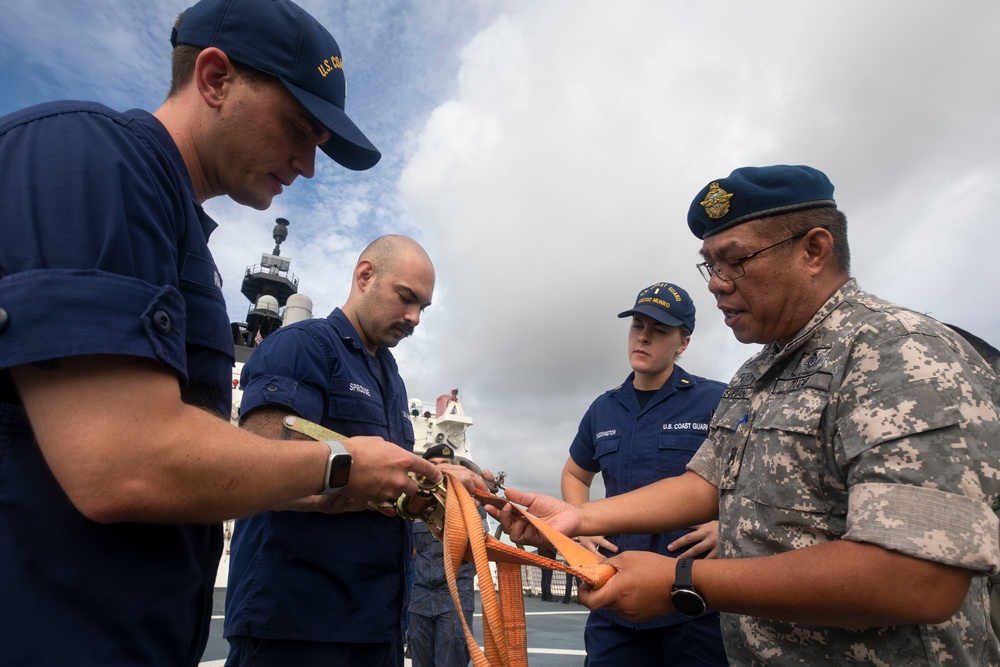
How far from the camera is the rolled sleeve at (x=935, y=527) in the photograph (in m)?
1.42

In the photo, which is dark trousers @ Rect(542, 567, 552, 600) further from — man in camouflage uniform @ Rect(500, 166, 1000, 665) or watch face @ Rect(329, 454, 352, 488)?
watch face @ Rect(329, 454, 352, 488)

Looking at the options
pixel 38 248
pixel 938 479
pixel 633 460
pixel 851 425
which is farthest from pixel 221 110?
pixel 633 460

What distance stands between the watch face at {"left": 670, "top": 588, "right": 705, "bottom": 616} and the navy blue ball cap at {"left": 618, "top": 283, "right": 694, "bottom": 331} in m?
2.53

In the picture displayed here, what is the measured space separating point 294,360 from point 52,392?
1511 millimetres

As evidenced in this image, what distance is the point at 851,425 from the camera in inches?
66.7

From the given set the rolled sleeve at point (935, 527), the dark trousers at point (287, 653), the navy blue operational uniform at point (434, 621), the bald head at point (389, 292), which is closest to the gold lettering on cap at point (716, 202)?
the rolled sleeve at point (935, 527)

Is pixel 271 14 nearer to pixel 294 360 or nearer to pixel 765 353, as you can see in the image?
pixel 294 360

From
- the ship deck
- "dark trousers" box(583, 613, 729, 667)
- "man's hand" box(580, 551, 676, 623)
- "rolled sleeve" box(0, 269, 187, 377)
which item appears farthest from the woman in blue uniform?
the ship deck

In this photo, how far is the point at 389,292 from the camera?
10.5 feet

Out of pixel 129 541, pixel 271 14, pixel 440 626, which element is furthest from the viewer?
pixel 440 626

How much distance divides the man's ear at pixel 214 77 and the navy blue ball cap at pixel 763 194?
1843mm

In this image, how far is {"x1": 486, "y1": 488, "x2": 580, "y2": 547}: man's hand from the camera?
2311 millimetres

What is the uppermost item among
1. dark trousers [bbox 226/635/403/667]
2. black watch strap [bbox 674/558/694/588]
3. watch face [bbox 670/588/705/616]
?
black watch strap [bbox 674/558/694/588]

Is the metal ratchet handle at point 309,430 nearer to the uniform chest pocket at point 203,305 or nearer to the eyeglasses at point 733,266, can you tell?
the uniform chest pocket at point 203,305
